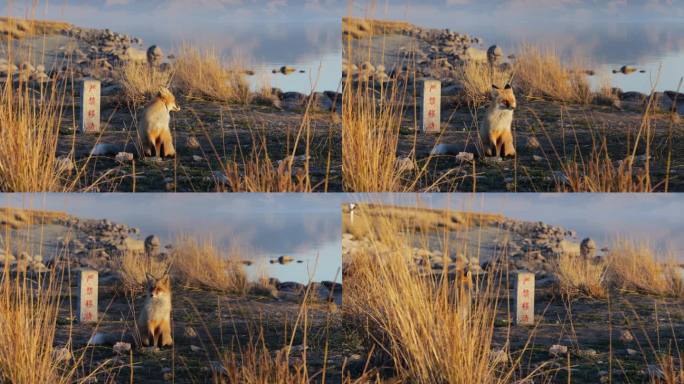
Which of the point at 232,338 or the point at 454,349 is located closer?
the point at 454,349

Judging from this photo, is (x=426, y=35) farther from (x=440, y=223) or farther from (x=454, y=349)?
(x=454, y=349)

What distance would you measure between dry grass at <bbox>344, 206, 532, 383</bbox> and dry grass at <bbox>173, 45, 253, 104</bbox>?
1.17 metres

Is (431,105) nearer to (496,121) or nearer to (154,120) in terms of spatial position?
(496,121)

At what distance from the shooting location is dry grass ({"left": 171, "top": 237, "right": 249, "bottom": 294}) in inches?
332

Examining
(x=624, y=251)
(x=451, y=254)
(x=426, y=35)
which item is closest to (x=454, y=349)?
(x=451, y=254)

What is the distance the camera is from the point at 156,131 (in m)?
8.33

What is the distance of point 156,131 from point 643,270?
Answer: 9.51 ft

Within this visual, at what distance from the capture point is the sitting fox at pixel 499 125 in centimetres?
834

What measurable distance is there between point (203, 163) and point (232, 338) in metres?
1.01

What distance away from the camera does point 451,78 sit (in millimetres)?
8555

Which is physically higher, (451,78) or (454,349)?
(451,78)

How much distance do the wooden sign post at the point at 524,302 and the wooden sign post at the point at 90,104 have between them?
2.58 meters

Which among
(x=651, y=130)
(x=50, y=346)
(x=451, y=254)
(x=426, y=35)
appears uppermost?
(x=426, y=35)

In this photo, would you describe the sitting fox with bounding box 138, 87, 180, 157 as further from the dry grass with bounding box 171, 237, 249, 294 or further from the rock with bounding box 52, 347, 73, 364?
the rock with bounding box 52, 347, 73, 364
